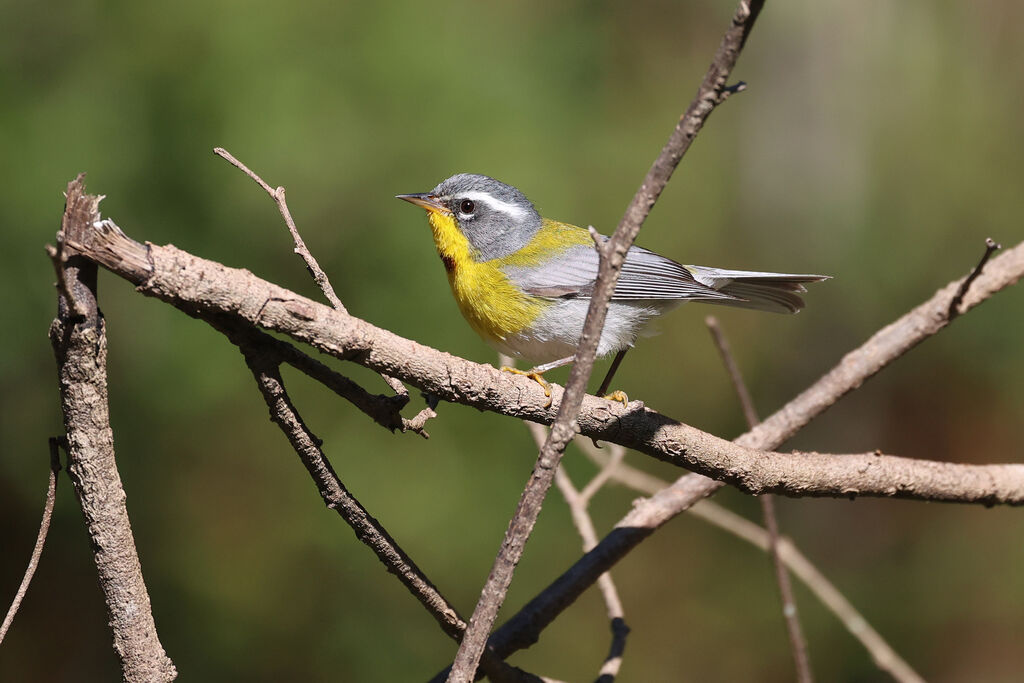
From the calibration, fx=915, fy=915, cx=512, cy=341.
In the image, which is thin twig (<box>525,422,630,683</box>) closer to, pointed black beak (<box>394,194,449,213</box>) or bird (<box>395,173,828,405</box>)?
bird (<box>395,173,828,405</box>)

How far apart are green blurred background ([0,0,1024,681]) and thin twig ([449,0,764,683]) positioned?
3.57 meters

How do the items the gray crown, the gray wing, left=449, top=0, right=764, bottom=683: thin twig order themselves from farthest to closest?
the gray crown
the gray wing
left=449, top=0, right=764, bottom=683: thin twig

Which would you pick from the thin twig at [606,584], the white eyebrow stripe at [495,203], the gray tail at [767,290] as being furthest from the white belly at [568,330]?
the white eyebrow stripe at [495,203]

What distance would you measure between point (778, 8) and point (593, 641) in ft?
18.2

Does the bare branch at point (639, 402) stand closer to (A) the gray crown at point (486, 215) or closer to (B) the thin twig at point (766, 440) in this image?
(B) the thin twig at point (766, 440)

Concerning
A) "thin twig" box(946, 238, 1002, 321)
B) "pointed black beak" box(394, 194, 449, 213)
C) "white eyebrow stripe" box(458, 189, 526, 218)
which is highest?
"white eyebrow stripe" box(458, 189, 526, 218)

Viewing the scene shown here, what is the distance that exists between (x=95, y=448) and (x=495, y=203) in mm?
2510

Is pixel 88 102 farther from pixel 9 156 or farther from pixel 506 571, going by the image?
pixel 506 571

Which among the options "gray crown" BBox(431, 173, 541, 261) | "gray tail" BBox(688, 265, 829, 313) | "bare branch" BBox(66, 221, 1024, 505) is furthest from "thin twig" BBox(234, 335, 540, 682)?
"gray crown" BBox(431, 173, 541, 261)

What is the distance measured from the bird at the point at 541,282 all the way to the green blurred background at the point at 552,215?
4.21 feet

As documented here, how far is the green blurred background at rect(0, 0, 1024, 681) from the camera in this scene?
15.6 ft

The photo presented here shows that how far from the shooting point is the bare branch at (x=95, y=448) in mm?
1300

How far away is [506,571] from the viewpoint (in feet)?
4.58

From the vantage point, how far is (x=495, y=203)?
372 centimetres
